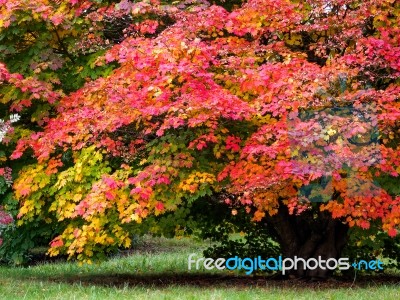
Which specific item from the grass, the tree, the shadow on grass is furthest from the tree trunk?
the tree

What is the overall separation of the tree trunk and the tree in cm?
99

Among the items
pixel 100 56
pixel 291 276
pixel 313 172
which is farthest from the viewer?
pixel 291 276

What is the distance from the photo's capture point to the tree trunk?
10.7m

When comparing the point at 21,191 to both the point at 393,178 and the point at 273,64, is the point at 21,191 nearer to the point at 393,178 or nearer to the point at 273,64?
the point at 273,64

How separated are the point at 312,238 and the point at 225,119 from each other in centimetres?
307

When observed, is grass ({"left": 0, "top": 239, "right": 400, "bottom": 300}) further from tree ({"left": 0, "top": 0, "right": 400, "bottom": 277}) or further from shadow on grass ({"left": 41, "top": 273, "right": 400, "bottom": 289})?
tree ({"left": 0, "top": 0, "right": 400, "bottom": 277})

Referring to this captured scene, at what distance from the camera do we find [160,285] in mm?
10570

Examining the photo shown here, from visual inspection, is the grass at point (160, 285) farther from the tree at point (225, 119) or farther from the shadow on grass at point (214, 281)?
the tree at point (225, 119)

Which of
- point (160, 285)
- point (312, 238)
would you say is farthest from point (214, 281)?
point (312, 238)

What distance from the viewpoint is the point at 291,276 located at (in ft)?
35.8

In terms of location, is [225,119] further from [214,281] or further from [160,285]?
[214,281]

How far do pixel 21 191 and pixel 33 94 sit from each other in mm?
1418

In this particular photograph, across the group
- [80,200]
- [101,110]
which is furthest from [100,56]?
[80,200]

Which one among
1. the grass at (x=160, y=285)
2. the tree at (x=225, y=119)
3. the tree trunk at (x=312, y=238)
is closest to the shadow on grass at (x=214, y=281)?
the grass at (x=160, y=285)
